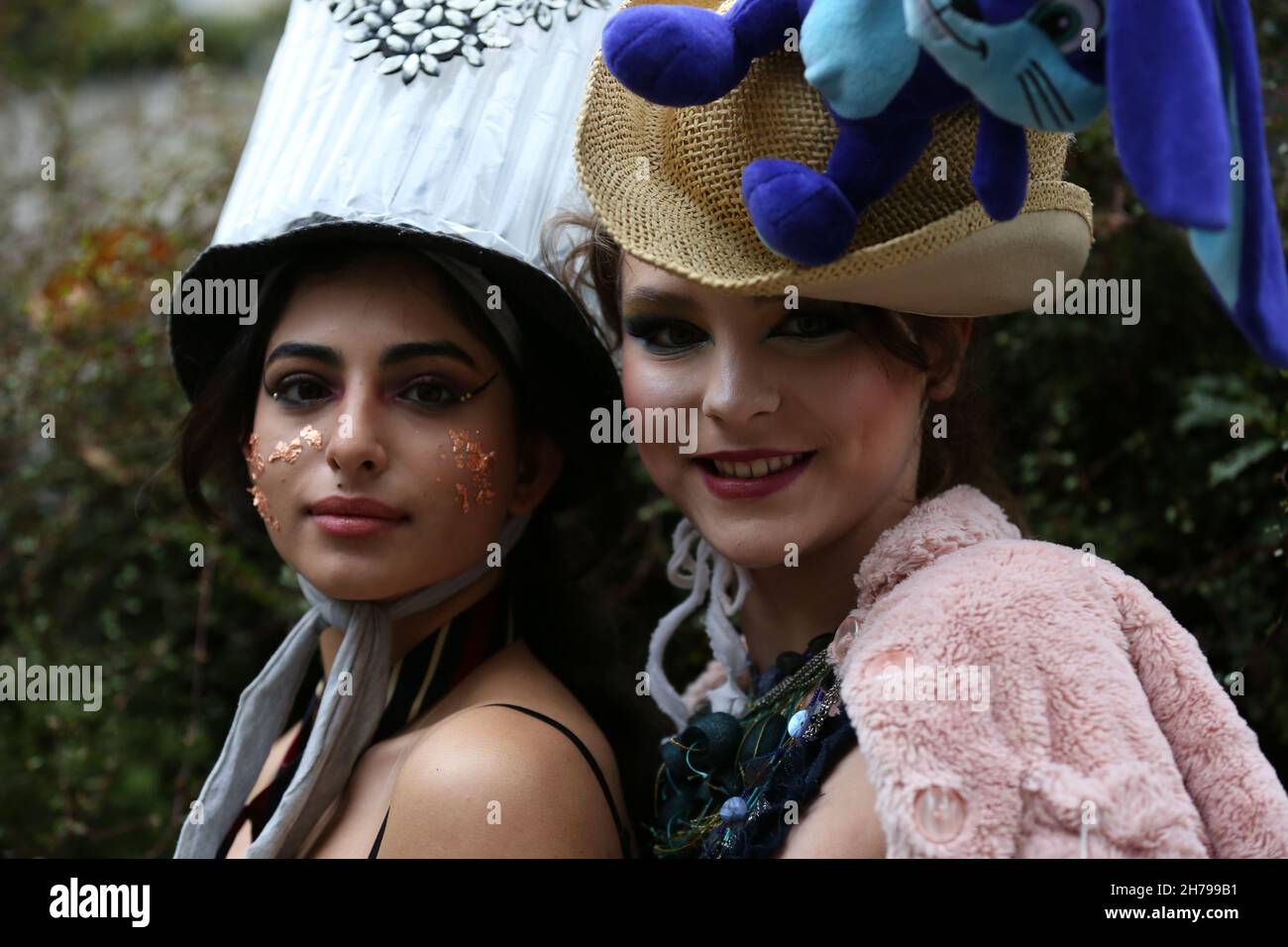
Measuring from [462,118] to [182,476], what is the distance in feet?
2.76

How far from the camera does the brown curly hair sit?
5.90 ft

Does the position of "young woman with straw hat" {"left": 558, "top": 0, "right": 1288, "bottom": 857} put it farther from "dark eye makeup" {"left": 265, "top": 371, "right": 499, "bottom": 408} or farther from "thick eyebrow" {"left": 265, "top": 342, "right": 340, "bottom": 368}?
"thick eyebrow" {"left": 265, "top": 342, "right": 340, "bottom": 368}

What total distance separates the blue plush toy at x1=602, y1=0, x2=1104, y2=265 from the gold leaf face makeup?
641 mm

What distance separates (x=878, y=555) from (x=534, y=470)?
2.32ft

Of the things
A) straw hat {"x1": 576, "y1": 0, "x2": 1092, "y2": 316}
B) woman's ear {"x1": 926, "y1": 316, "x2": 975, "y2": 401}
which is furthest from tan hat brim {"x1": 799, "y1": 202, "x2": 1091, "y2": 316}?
woman's ear {"x1": 926, "y1": 316, "x2": 975, "y2": 401}

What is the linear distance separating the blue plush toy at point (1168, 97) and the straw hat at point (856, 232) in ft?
0.91

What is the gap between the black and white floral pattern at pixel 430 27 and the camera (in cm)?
205

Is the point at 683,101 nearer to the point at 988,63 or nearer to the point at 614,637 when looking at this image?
the point at 988,63

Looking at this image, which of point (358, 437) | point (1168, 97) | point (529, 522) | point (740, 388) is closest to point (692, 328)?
point (740, 388)

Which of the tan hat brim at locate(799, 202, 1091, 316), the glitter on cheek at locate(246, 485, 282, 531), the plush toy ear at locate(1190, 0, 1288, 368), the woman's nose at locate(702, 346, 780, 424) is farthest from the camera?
the glitter on cheek at locate(246, 485, 282, 531)

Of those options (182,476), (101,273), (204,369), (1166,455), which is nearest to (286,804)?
(182,476)

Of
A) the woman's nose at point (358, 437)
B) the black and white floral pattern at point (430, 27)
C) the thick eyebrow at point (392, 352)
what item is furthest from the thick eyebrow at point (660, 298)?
the black and white floral pattern at point (430, 27)

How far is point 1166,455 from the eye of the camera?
2.59 m

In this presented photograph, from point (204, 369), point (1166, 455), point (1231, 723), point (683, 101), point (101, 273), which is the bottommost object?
point (1231, 723)
